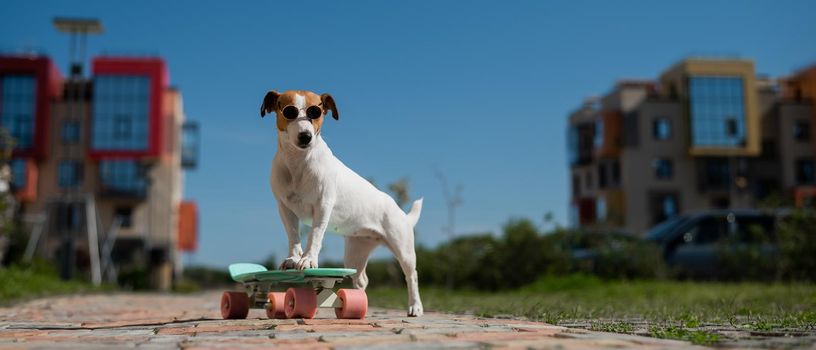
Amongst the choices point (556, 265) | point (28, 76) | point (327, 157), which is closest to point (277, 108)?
point (327, 157)

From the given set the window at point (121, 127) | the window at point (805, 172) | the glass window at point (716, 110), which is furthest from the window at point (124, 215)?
the window at point (805, 172)

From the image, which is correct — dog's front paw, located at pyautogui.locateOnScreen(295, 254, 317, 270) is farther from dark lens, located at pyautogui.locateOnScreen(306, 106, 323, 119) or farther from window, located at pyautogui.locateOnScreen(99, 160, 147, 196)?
window, located at pyautogui.locateOnScreen(99, 160, 147, 196)

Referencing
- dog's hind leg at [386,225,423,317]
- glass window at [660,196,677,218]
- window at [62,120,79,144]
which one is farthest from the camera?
glass window at [660,196,677,218]

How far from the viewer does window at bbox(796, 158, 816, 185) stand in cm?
4709

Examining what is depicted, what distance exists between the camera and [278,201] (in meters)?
5.30

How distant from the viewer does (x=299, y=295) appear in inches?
203

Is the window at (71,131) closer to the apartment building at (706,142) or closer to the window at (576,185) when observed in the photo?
the apartment building at (706,142)

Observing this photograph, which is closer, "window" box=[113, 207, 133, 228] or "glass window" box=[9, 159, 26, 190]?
"glass window" box=[9, 159, 26, 190]

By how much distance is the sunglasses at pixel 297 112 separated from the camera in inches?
196

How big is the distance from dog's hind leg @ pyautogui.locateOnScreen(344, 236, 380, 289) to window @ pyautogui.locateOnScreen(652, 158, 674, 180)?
145 ft

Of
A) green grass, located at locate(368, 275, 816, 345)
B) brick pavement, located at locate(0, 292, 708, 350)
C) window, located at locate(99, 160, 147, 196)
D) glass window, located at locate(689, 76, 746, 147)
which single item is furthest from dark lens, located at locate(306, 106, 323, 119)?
glass window, located at locate(689, 76, 746, 147)

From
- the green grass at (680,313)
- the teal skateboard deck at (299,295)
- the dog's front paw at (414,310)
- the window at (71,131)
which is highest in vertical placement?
the window at (71,131)

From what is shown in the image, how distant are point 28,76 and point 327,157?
4271 centimetres

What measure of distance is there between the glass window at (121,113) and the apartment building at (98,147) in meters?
0.05
